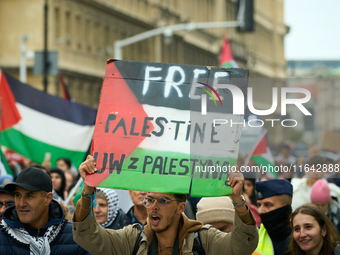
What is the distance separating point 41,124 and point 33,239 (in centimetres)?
599

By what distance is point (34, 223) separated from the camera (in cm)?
556

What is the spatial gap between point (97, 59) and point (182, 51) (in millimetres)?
14957

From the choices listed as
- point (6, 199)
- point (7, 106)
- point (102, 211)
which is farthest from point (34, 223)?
point (7, 106)

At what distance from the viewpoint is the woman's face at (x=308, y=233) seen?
18.2 feet

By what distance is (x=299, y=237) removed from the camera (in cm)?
557

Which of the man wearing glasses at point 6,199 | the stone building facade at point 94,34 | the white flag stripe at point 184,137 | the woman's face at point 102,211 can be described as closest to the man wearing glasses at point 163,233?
the white flag stripe at point 184,137

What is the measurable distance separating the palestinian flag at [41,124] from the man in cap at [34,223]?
486 cm

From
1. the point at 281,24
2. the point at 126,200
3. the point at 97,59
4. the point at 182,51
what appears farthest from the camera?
the point at 281,24

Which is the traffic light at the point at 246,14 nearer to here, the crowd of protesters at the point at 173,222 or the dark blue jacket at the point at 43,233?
the crowd of protesters at the point at 173,222

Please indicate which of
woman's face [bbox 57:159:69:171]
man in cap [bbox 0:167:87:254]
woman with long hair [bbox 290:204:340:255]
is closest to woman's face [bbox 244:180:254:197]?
woman's face [bbox 57:159:69:171]

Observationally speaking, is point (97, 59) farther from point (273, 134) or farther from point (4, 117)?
point (273, 134)

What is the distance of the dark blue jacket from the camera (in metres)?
5.39

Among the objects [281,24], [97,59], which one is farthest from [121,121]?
[281,24]

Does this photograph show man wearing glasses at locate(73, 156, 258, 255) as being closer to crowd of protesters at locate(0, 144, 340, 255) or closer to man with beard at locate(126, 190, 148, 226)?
crowd of protesters at locate(0, 144, 340, 255)
